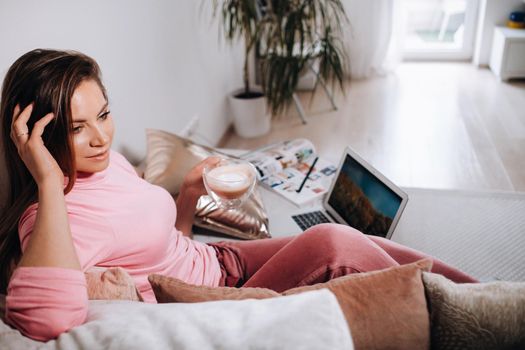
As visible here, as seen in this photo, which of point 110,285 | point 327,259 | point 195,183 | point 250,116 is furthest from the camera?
point 250,116

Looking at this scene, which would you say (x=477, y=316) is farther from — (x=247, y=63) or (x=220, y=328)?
(x=247, y=63)

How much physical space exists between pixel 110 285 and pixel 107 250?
0.10 m

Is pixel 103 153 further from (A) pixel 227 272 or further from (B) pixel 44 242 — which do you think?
(A) pixel 227 272

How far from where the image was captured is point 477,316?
0.87 meters

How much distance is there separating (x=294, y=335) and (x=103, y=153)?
0.63 m

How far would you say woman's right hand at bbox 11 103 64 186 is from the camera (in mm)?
986

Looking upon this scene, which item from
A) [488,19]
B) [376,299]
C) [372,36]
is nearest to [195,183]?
[376,299]

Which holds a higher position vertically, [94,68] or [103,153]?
[94,68]

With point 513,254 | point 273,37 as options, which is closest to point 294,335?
point 513,254

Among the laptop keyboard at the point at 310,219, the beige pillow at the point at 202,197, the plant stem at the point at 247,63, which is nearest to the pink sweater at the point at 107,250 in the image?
the beige pillow at the point at 202,197

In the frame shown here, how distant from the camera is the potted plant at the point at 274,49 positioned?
9.48 feet

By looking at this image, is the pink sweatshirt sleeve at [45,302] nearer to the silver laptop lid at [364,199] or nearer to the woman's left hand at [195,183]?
the woman's left hand at [195,183]

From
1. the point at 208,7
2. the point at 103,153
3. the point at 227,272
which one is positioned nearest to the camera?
the point at 103,153

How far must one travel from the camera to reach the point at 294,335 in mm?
747
